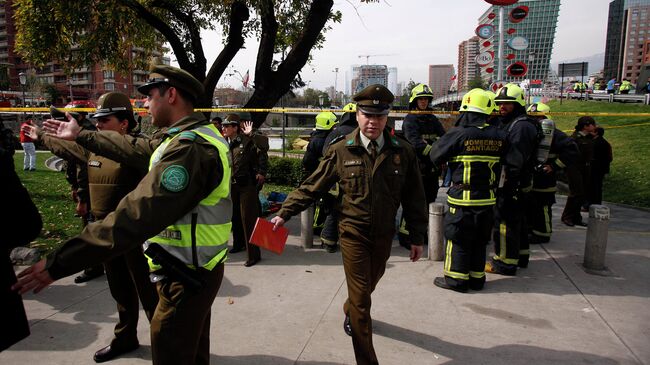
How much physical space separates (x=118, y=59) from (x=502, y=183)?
29.7 feet

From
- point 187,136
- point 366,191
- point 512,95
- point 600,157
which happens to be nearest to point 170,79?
point 187,136

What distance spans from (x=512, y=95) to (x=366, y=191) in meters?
3.29

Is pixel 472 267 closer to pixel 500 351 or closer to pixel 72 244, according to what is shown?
pixel 500 351

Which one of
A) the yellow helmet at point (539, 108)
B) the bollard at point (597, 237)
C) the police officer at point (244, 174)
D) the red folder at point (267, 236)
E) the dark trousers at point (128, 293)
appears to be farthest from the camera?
the yellow helmet at point (539, 108)

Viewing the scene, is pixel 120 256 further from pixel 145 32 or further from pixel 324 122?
pixel 145 32

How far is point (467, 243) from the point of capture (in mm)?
4805

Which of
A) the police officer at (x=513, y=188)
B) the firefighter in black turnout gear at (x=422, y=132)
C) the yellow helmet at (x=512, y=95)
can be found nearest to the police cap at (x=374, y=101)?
the police officer at (x=513, y=188)

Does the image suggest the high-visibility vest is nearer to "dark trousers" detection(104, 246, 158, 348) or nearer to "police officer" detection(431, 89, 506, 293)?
"dark trousers" detection(104, 246, 158, 348)

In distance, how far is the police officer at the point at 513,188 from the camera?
505 cm

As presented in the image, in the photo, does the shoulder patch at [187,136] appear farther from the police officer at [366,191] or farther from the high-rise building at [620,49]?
the high-rise building at [620,49]

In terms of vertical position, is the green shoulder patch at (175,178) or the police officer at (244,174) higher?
the green shoulder patch at (175,178)

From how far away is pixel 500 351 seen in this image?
3580 mm

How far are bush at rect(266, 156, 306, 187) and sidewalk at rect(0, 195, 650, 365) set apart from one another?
697cm

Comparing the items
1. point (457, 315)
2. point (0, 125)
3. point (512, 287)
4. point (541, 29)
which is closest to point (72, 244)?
point (0, 125)
